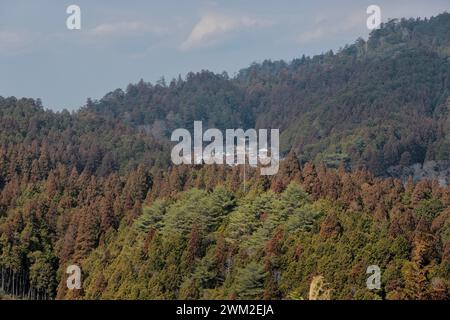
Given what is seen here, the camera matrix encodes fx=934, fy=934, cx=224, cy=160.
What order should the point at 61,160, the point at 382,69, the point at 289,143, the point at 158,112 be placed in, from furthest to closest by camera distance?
the point at 158,112 → the point at 382,69 → the point at 289,143 → the point at 61,160

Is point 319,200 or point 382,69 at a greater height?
point 382,69

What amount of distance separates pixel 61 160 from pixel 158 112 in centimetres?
7571

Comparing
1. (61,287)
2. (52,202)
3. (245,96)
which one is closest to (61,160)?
(52,202)

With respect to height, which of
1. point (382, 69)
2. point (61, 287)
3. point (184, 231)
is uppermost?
point (382, 69)

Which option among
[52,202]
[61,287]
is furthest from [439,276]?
[52,202]

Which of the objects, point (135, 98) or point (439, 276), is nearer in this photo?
point (439, 276)

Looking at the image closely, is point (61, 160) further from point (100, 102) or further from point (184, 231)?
point (100, 102)

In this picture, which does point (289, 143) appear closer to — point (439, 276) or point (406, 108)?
point (406, 108)

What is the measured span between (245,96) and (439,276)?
14007 cm

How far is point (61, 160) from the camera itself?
8469 centimetres
